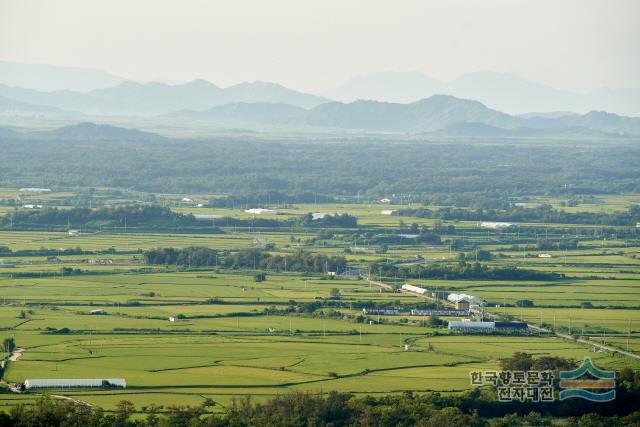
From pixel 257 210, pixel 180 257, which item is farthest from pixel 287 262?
pixel 257 210

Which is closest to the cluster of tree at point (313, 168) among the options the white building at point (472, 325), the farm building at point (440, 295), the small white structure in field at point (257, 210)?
the small white structure in field at point (257, 210)

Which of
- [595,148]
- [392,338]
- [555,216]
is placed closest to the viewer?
[392,338]

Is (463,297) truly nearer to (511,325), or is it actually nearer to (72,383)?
(511,325)

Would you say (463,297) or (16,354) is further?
(463,297)

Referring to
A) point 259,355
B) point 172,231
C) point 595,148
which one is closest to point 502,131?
point 595,148

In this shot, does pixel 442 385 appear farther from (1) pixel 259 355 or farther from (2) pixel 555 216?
(2) pixel 555 216

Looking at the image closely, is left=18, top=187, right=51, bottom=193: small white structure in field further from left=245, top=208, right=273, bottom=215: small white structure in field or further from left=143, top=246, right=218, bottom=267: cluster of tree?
left=143, top=246, right=218, bottom=267: cluster of tree

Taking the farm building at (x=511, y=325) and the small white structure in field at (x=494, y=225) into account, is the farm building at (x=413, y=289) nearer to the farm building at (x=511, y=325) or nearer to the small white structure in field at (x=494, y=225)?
the farm building at (x=511, y=325)
